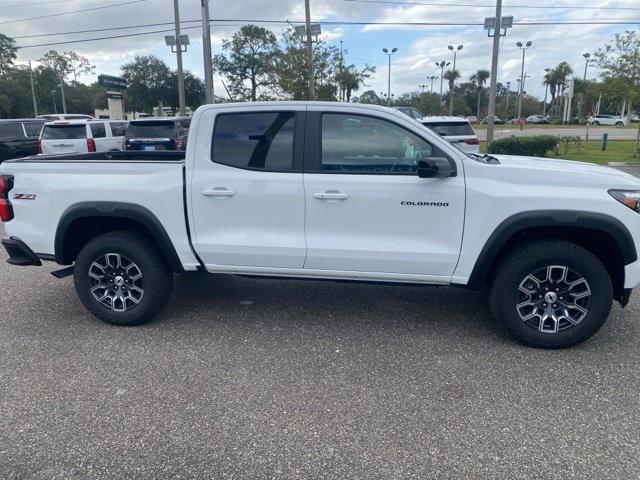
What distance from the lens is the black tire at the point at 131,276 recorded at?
443cm

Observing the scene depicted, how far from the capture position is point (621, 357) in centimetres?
390

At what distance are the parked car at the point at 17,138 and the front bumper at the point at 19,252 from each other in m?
12.7

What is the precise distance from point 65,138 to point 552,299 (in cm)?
1361

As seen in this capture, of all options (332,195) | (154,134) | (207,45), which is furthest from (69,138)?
(332,195)

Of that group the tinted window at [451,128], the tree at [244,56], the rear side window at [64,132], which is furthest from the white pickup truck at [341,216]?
the tree at [244,56]

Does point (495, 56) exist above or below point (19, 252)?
above

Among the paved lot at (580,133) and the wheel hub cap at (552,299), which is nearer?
the wheel hub cap at (552,299)

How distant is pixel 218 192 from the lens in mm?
4160

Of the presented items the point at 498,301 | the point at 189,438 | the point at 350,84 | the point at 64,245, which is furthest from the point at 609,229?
the point at 350,84

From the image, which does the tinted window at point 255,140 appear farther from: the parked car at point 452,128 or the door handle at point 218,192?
the parked car at point 452,128

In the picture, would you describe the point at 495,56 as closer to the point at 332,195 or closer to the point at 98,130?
the point at 98,130

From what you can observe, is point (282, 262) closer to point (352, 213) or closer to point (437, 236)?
point (352, 213)

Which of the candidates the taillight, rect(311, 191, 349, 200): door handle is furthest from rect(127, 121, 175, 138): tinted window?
rect(311, 191, 349, 200): door handle

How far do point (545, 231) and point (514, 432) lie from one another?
5.37ft
